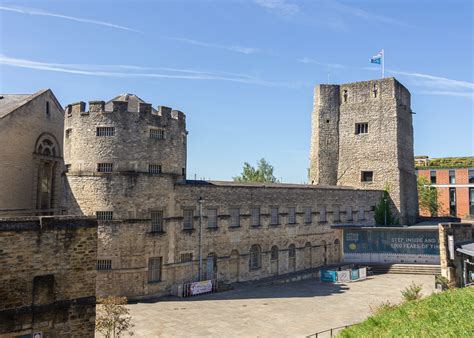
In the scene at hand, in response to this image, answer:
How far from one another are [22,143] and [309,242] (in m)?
25.6

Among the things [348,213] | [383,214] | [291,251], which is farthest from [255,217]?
[383,214]

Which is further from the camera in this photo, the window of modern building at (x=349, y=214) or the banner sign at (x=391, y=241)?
the window of modern building at (x=349, y=214)

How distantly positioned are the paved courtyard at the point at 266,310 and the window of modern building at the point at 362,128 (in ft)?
71.9

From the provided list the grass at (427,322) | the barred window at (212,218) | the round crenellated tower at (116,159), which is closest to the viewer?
the grass at (427,322)

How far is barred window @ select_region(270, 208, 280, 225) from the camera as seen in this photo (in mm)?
35219

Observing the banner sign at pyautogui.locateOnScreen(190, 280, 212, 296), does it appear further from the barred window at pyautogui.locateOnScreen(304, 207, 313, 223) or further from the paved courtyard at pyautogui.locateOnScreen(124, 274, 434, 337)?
the barred window at pyautogui.locateOnScreen(304, 207, 313, 223)

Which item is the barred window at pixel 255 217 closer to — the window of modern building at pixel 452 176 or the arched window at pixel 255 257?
the arched window at pixel 255 257

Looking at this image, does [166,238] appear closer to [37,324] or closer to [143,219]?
[143,219]

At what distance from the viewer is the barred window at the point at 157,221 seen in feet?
90.7

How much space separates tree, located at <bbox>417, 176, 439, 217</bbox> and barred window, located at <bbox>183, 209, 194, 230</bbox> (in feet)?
157

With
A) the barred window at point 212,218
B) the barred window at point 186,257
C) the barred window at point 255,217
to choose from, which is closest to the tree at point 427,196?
the barred window at point 255,217

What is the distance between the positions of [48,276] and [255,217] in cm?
2104

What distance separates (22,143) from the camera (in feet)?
94.4

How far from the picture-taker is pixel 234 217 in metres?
32.4
